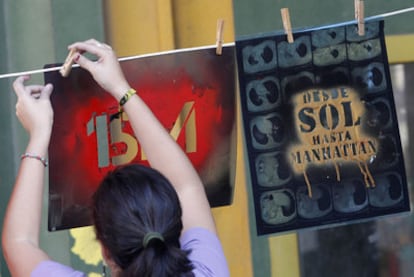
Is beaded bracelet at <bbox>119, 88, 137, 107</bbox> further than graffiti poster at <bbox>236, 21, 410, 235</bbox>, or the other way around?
graffiti poster at <bbox>236, 21, 410, 235</bbox>

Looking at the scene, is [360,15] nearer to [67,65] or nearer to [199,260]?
[67,65]

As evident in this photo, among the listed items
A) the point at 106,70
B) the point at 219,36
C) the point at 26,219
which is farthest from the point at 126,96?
the point at 219,36

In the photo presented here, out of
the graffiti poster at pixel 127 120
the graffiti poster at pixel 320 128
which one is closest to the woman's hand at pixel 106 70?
the graffiti poster at pixel 127 120

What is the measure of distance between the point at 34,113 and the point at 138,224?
1.62 ft

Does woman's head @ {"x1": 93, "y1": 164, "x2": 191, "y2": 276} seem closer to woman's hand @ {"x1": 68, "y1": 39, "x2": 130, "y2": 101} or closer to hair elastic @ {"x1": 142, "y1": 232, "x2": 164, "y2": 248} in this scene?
hair elastic @ {"x1": 142, "y1": 232, "x2": 164, "y2": 248}

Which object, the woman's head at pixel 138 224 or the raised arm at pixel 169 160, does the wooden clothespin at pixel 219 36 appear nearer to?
the raised arm at pixel 169 160

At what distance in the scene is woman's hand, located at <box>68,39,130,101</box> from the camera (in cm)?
202

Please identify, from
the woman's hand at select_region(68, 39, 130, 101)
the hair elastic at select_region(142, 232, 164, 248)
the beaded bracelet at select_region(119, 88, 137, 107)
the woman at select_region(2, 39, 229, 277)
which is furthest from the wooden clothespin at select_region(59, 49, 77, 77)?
the hair elastic at select_region(142, 232, 164, 248)

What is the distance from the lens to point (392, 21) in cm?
369

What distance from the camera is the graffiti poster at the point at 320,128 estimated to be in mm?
2717

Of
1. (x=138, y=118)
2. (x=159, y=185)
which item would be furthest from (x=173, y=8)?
(x=159, y=185)

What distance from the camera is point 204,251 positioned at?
5.79ft

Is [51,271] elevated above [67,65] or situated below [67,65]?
below

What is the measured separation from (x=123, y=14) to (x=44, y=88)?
1266mm
